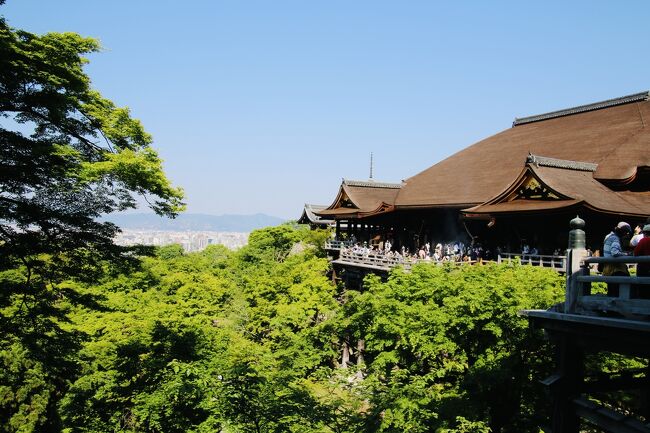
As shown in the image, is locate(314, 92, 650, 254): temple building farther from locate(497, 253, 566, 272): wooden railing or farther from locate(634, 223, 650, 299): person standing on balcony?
locate(634, 223, 650, 299): person standing on balcony

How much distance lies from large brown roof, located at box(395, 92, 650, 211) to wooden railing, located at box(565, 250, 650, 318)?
16.9 m

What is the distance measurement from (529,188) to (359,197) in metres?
13.6

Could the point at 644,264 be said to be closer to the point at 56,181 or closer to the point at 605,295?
the point at 605,295

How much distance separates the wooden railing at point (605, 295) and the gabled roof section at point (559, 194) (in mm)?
12442

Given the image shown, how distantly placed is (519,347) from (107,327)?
17.1 metres

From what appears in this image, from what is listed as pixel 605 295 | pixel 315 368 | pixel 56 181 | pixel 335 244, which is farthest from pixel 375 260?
pixel 605 295

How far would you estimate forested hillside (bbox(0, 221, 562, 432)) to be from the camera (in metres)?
11.5

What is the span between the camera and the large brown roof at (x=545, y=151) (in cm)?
2131

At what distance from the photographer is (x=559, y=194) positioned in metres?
17.3

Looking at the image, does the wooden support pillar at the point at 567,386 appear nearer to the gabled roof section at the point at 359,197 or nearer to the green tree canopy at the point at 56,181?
the green tree canopy at the point at 56,181

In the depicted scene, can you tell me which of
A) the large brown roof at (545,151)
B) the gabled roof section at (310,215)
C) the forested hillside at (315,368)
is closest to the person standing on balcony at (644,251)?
the forested hillside at (315,368)

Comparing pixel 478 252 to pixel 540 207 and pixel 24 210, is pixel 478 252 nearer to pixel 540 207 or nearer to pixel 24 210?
pixel 540 207

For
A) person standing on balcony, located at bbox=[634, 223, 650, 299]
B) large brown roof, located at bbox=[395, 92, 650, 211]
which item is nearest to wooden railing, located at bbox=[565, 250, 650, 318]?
person standing on balcony, located at bbox=[634, 223, 650, 299]

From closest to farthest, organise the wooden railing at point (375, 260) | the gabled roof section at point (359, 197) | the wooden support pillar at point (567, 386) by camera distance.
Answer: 1. the wooden support pillar at point (567, 386)
2. the wooden railing at point (375, 260)
3. the gabled roof section at point (359, 197)
